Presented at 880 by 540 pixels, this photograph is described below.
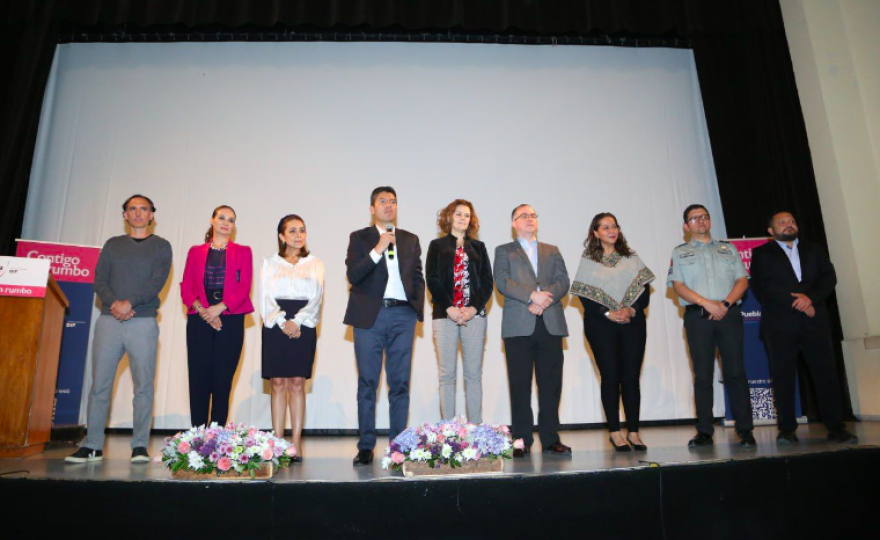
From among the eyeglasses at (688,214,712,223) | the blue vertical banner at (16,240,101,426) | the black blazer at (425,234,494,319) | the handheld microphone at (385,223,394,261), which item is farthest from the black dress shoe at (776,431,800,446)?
the blue vertical banner at (16,240,101,426)

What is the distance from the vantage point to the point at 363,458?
3203 millimetres

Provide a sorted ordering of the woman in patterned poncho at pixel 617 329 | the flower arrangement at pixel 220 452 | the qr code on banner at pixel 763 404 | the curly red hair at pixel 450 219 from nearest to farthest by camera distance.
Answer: the flower arrangement at pixel 220 452, the woman in patterned poncho at pixel 617 329, the curly red hair at pixel 450 219, the qr code on banner at pixel 763 404

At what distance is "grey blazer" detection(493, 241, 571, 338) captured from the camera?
367 centimetres

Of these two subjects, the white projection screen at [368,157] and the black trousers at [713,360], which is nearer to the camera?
the black trousers at [713,360]

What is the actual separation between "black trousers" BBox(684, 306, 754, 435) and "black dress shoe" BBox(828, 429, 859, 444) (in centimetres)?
44

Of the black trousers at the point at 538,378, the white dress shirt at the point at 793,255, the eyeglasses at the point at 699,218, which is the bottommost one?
the black trousers at the point at 538,378

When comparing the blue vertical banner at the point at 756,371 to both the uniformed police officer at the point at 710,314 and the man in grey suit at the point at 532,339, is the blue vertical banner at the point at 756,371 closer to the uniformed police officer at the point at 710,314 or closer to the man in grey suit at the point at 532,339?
the uniformed police officer at the point at 710,314

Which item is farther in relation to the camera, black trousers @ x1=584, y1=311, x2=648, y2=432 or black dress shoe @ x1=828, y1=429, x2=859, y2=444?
black trousers @ x1=584, y1=311, x2=648, y2=432

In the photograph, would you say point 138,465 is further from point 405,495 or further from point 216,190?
point 216,190

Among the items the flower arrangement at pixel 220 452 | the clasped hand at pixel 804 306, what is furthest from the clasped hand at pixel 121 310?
the clasped hand at pixel 804 306

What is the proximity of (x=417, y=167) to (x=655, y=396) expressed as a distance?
3.03 meters

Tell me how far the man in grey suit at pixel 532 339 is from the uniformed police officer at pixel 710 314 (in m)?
0.83

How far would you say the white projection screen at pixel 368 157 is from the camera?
5.73 metres

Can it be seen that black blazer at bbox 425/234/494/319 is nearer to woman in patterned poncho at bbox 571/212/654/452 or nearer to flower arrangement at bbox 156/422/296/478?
woman in patterned poncho at bbox 571/212/654/452
